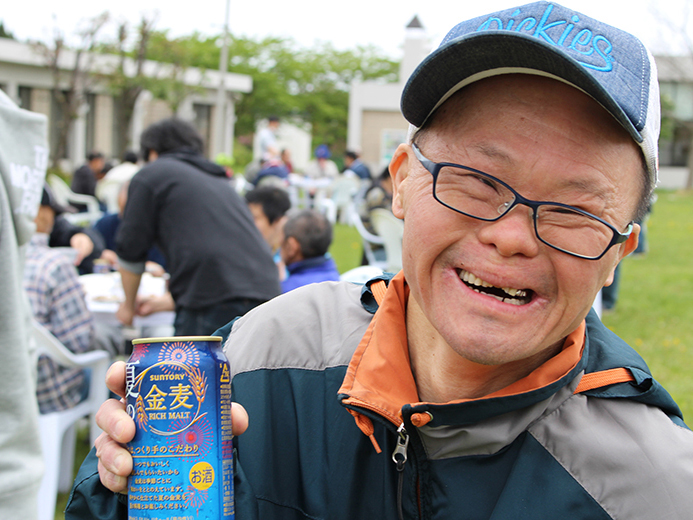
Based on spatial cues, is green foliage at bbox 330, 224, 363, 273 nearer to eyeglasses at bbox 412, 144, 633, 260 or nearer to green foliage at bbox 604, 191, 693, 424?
green foliage at bbox 604, 191, 693, 424

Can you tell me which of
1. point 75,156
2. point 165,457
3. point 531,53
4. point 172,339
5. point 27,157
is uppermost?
point 531,53

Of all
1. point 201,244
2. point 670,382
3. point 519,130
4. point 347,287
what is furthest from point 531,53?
point 670,382

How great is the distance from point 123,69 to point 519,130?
21.5 meters

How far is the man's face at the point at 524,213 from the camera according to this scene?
40.3 inches

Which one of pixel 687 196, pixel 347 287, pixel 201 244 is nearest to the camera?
pixel 347 287

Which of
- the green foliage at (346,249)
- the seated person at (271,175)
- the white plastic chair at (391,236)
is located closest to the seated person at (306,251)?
the white plastic chair at (391,236)

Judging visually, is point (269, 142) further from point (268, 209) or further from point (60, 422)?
point (60, 422)

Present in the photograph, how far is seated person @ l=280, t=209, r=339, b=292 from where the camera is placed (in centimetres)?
453

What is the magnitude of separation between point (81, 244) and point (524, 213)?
207 inches

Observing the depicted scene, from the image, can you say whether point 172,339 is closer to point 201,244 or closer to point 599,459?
point 599,459

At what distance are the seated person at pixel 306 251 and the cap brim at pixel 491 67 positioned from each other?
339 centimetres

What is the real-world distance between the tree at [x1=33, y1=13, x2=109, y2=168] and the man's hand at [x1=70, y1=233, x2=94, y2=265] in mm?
14797

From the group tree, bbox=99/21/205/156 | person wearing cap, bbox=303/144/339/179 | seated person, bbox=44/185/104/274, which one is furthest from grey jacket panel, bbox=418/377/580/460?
tree, bbox=99/21/205/156

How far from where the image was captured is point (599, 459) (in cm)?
106
